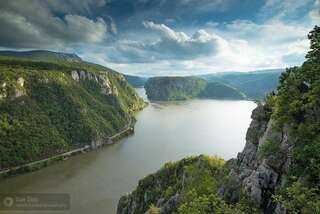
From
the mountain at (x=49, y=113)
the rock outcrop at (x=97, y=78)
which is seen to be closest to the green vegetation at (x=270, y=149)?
the mountain at (x=49, y=113)

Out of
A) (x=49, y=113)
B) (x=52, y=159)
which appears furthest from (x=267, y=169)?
(x=49, y=113)

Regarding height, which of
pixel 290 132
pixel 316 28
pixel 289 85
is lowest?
pixel 290 132

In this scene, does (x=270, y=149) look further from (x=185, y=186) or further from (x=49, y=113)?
(x=49, y=113)

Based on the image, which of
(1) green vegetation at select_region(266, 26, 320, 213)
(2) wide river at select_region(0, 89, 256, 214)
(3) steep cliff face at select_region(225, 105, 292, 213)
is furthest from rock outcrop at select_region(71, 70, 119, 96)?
(1) green vegetation at select_region(266, 26, 320, 213)

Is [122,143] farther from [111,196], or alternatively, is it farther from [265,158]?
[265,158]

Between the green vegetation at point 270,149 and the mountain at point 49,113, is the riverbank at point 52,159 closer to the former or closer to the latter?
the mountain at point 49,113

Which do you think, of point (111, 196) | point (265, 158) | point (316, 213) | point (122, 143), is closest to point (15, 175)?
point (111, 196)

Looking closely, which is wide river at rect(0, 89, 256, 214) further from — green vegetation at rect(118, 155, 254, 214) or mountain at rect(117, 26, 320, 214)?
mountain at rect(117, 26, 320, 214)
